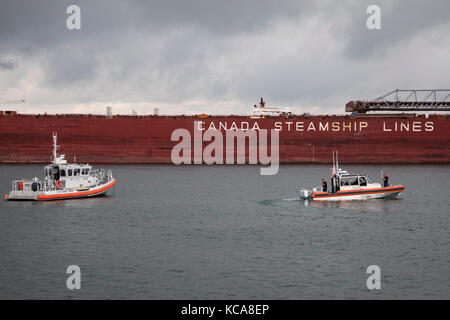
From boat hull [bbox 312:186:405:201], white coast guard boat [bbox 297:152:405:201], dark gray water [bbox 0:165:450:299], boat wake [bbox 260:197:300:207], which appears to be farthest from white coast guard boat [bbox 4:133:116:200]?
boat hull [bbox 312:186:405:201]

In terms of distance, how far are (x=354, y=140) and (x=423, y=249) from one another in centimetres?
4690

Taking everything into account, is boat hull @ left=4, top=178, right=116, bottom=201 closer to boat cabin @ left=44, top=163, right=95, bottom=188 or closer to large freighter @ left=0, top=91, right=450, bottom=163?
boat cabin @ left=44, top=163, right=95, bottom=188

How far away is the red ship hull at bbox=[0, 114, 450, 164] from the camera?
72.1m

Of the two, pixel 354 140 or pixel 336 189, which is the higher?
pixel 354 140

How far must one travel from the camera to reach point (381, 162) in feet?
236

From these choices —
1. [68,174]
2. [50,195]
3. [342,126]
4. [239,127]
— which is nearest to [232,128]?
[239,127]

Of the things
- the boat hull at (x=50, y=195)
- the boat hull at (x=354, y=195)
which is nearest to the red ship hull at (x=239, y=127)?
the boat hull at (x=50, y=195)

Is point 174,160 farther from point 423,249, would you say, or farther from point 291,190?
point 423,249

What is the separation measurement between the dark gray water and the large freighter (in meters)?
25.4

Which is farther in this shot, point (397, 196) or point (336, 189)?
point (397, 196)

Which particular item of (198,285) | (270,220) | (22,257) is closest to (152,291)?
(198,285)

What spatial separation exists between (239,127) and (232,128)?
98cm
